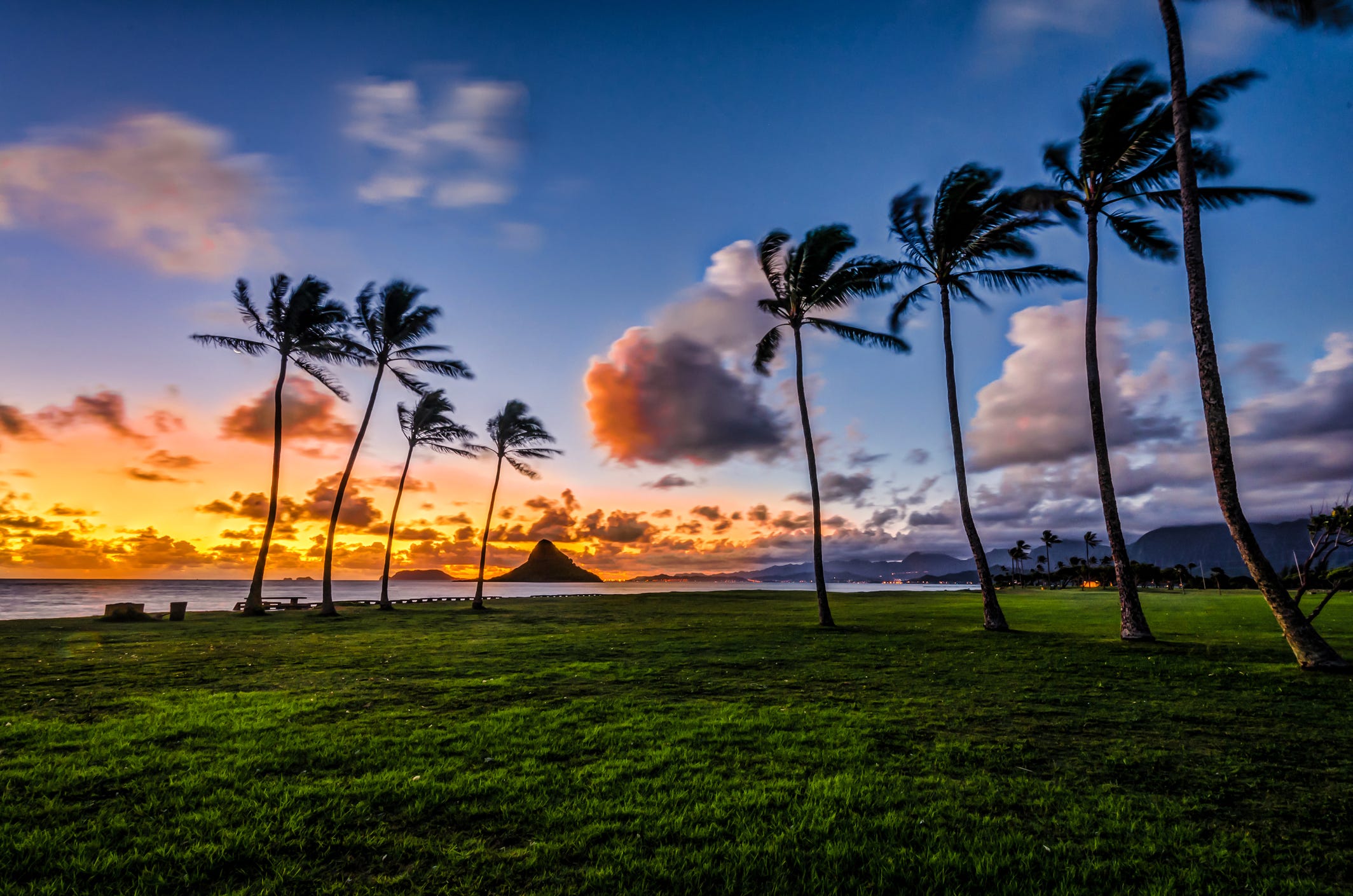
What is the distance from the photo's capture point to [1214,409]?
12469mm

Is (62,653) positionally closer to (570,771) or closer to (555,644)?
(555,644)

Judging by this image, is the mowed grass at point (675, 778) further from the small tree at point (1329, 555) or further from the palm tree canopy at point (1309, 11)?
the palm tree canopy at point (1309, 11)

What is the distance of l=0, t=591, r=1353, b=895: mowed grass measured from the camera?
397 centimetres

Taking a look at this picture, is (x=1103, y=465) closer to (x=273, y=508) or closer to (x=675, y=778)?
(x=675, y=778)

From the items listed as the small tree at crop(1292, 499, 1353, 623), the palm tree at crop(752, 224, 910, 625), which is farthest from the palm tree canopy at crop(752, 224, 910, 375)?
the small tree at crop(1292, 499, 1353, 623)

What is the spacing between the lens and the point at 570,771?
5.79 metres

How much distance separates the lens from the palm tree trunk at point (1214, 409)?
453 inches

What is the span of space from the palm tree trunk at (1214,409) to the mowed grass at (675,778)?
1196 mm

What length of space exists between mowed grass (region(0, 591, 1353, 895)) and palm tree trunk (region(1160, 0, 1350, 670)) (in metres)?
1.20

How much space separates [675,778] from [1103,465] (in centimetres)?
1740

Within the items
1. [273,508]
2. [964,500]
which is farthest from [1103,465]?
[273,508]

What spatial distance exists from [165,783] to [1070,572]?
18318cm

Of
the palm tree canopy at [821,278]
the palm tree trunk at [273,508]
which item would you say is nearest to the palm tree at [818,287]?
the palm tree canopy at [821,278]

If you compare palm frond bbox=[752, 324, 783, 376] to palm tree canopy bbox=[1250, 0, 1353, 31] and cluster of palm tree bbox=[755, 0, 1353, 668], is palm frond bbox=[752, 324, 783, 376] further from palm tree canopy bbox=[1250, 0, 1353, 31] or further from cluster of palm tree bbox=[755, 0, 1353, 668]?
palm tree canopy bbox=[1250, 0, 1353, 31]
